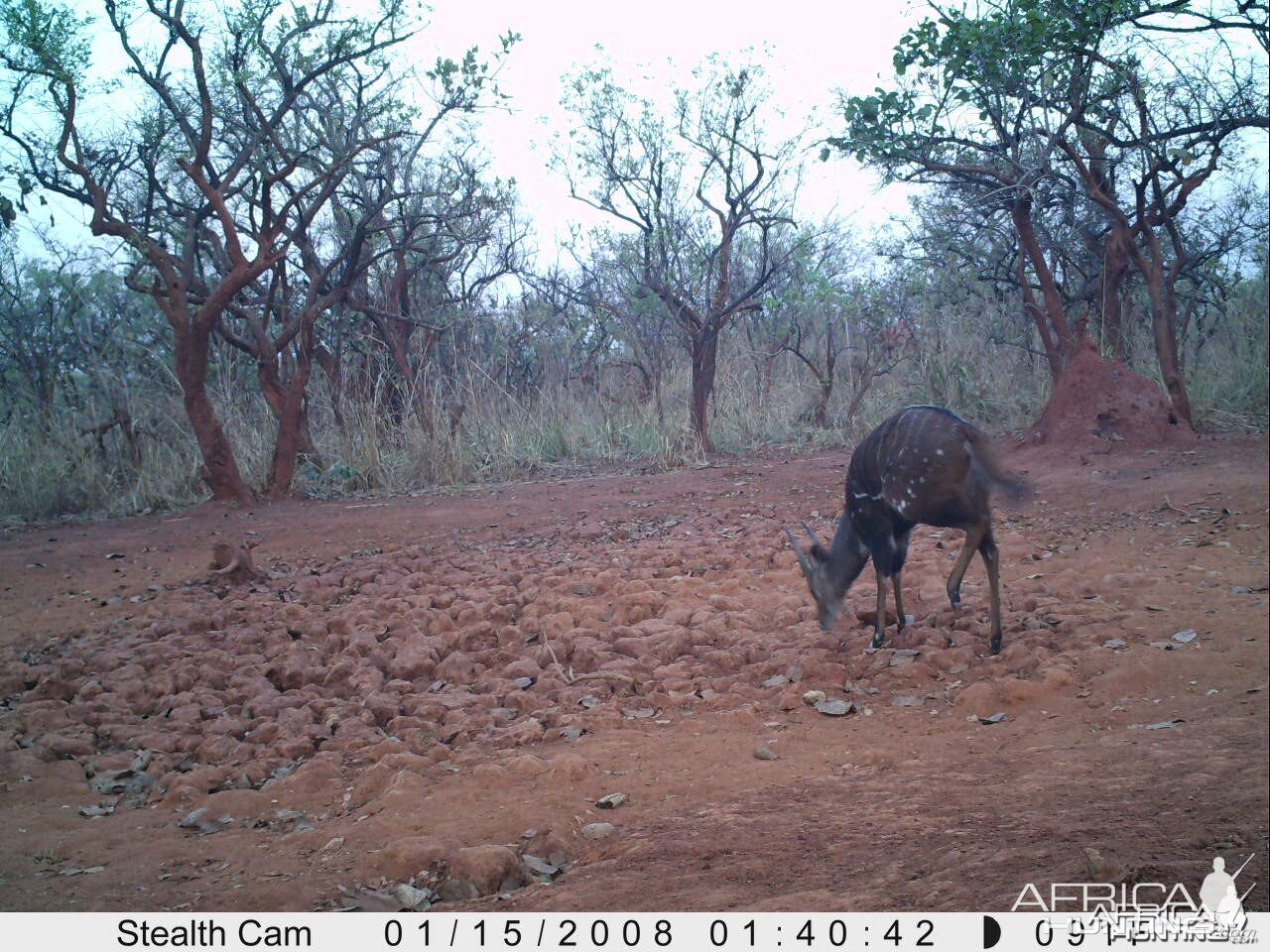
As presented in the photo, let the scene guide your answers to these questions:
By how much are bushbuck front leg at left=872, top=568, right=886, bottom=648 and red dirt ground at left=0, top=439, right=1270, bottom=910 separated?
0.11m

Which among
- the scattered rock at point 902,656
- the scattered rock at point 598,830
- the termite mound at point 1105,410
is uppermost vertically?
the termite mound at point 1105,410

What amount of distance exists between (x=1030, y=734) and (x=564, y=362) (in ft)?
46.3

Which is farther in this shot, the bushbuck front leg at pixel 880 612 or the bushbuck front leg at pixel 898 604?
the bushbuck front leg at pixel 898 604

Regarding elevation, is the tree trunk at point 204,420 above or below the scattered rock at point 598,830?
above

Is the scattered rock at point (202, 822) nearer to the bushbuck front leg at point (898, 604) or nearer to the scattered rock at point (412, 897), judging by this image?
the scattered rock at point (412, 897)

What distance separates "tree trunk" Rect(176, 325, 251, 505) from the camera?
11.3 metres

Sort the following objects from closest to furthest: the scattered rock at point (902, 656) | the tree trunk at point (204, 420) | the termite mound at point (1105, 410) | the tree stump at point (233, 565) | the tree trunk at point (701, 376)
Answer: the scattered rock at point (902, 656) < the tree stump at point (233, 565) < the termite mound at point (1105, 410) < the tree trunk at point (204, 420) < the tree trunk at point (701, 376)

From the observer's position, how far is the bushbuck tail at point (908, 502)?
5027 millimetres

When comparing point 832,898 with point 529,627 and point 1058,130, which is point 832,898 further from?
point 1058,130

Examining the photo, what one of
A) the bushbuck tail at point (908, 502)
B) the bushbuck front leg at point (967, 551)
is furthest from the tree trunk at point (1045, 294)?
the bushbuck front leg at point (967, 551)

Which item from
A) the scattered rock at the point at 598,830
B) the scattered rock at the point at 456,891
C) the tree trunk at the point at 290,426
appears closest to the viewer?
the scattered rock at the point at 456,891

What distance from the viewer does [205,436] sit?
1145 centimetres

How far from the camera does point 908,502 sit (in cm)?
531

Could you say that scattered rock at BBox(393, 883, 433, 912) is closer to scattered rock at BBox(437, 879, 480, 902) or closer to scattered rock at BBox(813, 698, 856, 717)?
scattered rock at BBox(437, 879, 480, 902)
